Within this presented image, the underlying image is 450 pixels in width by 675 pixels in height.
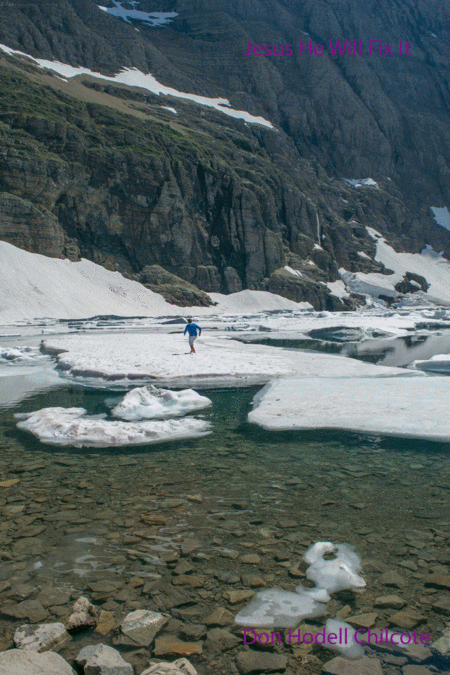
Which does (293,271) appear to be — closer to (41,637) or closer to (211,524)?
(211,524)

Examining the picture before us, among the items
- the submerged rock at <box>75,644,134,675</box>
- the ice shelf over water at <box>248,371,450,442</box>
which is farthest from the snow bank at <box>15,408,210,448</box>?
the submerged rock at <box>75,644,134,675</box>

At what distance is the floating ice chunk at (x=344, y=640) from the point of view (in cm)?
338

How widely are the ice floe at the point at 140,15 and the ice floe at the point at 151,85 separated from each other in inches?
2010

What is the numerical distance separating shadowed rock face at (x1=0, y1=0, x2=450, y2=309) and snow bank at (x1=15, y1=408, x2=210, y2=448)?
60.0 m

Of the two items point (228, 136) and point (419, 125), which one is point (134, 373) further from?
point (419, 125)

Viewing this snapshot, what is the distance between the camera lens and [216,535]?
5.12m

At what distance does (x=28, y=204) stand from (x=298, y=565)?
6816cm

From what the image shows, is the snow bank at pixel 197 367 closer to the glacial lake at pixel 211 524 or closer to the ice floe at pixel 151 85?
the glacial lake at pixel 211 524

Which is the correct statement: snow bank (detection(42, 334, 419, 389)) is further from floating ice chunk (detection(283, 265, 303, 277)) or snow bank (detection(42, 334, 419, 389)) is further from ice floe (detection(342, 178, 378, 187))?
ice floe (detection(342, 178, 378, 187))

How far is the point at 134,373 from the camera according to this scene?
52.0 ft

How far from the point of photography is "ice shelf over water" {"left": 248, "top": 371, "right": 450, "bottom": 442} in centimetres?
906

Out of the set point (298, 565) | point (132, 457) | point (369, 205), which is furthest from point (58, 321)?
point (369, 205)

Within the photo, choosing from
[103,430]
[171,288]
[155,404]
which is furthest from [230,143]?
[103,430]

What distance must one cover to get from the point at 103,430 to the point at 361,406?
19.1 feet
